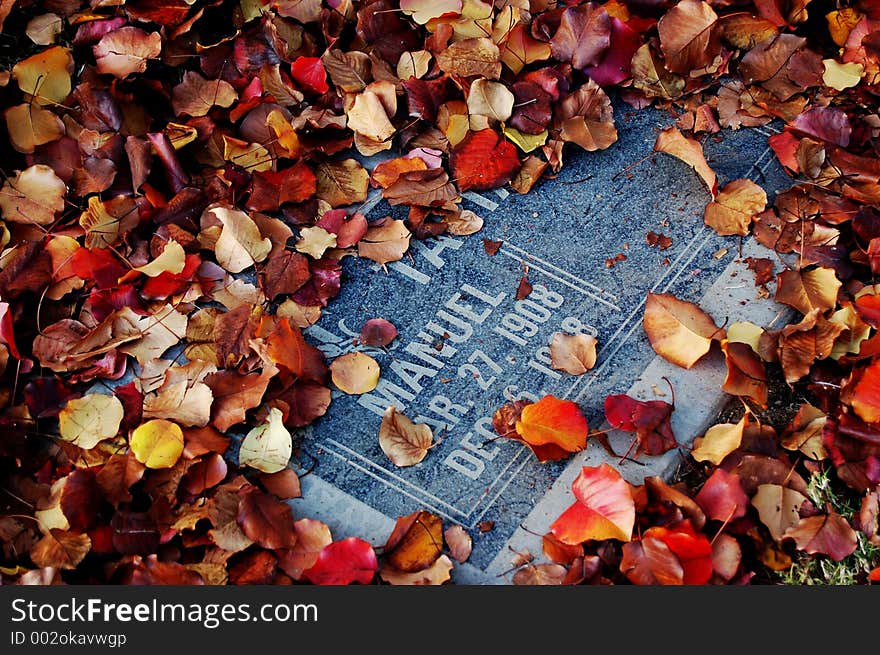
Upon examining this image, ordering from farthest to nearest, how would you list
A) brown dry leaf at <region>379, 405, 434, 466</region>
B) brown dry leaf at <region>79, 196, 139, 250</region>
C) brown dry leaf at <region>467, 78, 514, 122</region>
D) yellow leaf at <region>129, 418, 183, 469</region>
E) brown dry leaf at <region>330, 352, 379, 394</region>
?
brown dry leaf at <region>467, 78, 514, 122</region> < brown dry leaf at <region>79, 196, 139, 250</region> < brown dry leaf at <region>330, 352, 379, 394</region> < brown dry leaf at <region>379, 405, 434, 466</region> < yellow leaf at <region>129, 418, 183, 469</region>

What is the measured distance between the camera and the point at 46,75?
2.50m

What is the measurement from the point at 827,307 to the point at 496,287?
2.51 feet

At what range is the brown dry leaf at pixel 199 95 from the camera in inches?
99.4

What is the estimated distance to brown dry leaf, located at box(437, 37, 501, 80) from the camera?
2.52 metres

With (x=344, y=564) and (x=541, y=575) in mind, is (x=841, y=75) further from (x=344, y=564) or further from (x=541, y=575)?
(x=344, y=564)

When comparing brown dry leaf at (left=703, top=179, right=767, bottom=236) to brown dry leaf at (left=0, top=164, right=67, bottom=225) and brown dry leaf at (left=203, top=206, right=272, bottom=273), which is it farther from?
brown dry leaf at (left=0, top=164, right=67, bottom=225)

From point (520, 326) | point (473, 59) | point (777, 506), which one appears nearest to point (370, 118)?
point (473, 59)

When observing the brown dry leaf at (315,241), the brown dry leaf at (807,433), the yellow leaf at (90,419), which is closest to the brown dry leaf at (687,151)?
the brown dry leaf at (807,433)

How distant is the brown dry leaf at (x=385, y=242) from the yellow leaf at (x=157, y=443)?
0.67m

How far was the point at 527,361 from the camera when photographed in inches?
85.4

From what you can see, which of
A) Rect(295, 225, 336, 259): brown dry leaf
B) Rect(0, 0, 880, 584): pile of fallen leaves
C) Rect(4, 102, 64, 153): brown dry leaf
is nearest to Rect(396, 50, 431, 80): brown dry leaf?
Rect(0, 0, 880, 584): pile of fallen leaves

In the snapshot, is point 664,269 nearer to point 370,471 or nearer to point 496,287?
point 496,287

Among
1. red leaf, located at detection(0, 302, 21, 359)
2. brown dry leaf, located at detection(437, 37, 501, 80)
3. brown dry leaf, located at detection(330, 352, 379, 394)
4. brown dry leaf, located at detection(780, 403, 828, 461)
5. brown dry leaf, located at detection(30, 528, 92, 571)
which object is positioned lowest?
brown dry leaf, located at detection(30, 528, 92, 571)

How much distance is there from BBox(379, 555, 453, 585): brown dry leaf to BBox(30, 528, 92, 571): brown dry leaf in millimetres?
581
